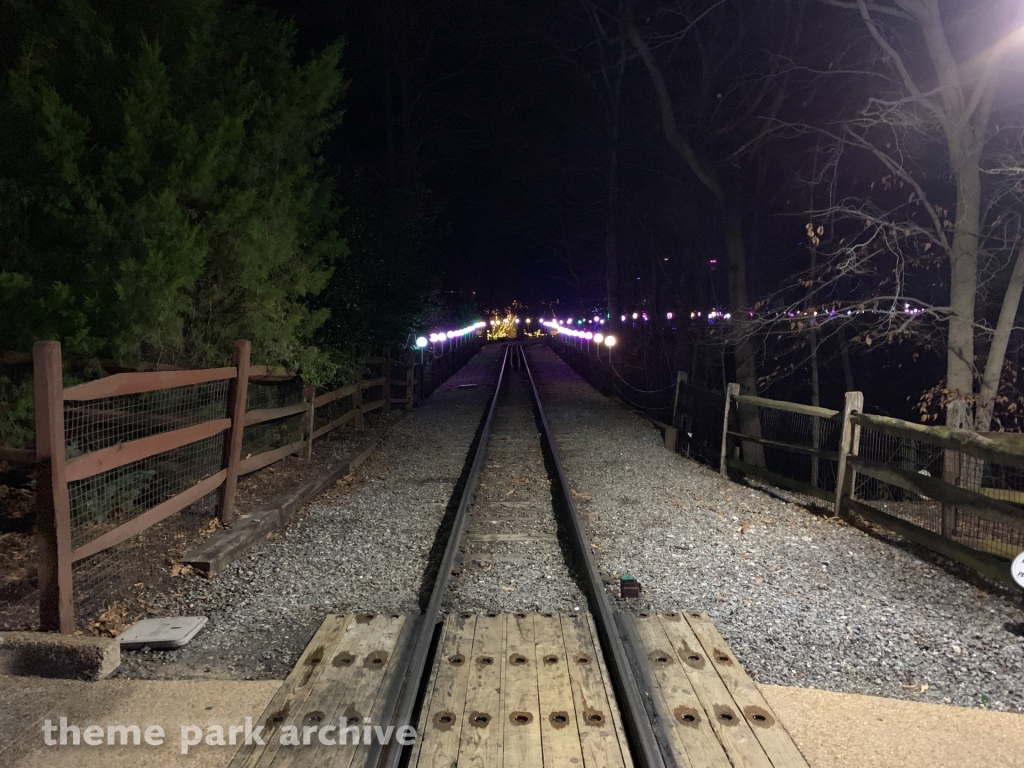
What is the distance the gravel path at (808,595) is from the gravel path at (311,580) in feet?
5.83

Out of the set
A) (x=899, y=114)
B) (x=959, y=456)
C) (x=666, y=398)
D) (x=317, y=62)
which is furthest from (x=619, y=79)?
(x=959, y=456)

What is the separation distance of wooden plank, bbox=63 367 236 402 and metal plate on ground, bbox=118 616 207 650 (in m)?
1.51

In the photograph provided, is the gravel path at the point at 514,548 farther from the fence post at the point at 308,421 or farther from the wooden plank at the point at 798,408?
the wooden plank at the point at 798,408

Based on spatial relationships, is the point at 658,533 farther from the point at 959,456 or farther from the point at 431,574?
the point at 959,456

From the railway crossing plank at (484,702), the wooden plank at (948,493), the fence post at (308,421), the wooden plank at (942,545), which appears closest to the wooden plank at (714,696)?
the railway crossing plank at (484,702)

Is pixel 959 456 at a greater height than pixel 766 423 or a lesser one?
greater

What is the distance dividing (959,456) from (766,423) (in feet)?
37.5

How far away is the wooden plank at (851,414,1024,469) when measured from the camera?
5481 mm

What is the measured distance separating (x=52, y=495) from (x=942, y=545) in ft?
21.6

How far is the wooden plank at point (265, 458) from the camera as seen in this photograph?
24.1ft

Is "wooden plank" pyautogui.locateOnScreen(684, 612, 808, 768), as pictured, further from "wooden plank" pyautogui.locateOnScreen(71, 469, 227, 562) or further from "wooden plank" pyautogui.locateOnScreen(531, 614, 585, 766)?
"wooden plank" pyautogui.locateOnScreen(71, 469, 227, 562)

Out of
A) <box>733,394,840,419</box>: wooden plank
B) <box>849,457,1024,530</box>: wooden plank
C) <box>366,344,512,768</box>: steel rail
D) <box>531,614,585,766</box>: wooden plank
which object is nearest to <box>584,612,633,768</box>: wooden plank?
<box>531,614,585,766</box>: wooden plank

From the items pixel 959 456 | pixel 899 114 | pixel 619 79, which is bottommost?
pixel 959 456

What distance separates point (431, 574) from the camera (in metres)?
5.84
